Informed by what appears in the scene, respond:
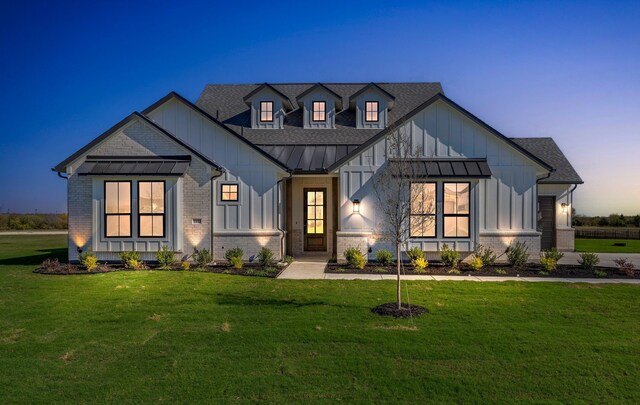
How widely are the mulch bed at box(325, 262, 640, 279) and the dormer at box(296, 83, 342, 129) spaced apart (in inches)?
316

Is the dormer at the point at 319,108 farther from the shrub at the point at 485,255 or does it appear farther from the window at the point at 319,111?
the shrub at the point at 485,255

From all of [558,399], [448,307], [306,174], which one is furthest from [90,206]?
[558,399]

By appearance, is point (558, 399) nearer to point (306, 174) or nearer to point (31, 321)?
point (31, 321)

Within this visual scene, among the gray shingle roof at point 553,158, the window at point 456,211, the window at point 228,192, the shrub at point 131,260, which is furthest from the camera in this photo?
the gray shingle roof at point 553,158

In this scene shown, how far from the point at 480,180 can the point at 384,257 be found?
464 cm

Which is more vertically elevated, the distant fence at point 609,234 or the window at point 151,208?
the window at point 151,208

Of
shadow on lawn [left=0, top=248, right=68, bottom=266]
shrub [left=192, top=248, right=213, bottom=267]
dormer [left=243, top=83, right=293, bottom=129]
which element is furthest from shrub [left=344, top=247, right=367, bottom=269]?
shadow on lawn [left=0, top=248, right=68, bottom=266]

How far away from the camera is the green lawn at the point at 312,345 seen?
486 centimetres

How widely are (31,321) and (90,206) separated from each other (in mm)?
7165

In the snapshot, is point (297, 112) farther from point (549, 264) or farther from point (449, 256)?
point (549, 264)

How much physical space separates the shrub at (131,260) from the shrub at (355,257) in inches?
290

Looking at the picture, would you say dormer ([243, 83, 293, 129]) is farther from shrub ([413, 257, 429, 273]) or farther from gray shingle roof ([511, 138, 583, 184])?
gray shingle roof ([511, 138, 583, 184])

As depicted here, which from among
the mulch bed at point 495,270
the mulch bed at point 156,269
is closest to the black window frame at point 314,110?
the mulch bed at point 495,270

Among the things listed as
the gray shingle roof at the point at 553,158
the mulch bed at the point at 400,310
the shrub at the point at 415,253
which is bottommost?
the mulch bed at the point at 400,310
